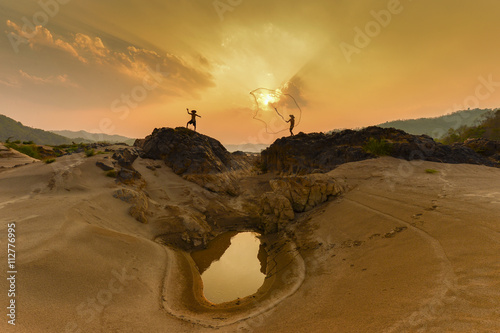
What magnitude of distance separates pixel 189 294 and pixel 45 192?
9.36 m

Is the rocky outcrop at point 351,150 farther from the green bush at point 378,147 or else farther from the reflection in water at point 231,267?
the reflection in water at point 231,267

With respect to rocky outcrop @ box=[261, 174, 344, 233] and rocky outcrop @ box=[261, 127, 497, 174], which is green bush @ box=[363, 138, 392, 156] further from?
rocky outcrop @ box=[261, 174, 344, 233]

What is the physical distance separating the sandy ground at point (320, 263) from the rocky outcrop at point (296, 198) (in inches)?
54.7

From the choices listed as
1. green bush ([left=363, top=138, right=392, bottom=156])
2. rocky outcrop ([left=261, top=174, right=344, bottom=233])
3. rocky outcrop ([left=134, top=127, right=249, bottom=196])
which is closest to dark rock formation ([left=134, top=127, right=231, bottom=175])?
rocky outcrop ([left=134, top=127, right=249, bottom=196])

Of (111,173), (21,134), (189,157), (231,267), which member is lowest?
(231,267)

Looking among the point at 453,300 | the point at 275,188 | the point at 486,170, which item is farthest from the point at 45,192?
the point at 486,170

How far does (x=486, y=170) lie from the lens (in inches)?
495

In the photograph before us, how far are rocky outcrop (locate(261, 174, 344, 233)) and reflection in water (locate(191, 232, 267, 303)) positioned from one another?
168 cm

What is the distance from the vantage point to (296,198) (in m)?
12.6

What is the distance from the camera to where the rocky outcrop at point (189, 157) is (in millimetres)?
19547

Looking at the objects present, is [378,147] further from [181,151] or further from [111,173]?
[111,173]

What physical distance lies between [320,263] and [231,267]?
4.31m

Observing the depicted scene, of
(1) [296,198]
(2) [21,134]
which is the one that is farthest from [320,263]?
(2) [21,134]

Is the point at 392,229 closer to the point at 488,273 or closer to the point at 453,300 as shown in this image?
the point at 488,273
